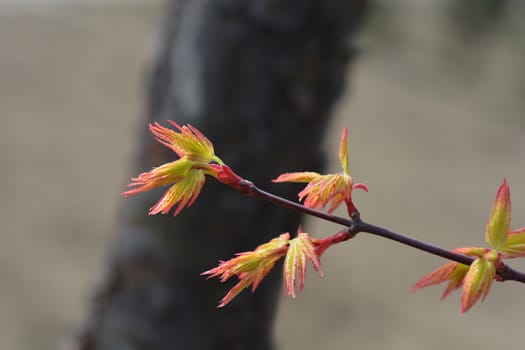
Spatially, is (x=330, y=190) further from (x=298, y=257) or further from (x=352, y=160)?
(x=352, y=160)

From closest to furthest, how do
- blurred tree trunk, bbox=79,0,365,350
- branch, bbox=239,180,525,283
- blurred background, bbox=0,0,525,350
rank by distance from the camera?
branch, bbox=239,180,525,283
blurred tree trunk, bbox=79,0,365,350
blurred background, bbox=0,0,525,350

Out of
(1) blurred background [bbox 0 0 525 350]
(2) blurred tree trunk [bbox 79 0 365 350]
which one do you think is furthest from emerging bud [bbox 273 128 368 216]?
(1) blurred background [bbox 0 0 525 350]

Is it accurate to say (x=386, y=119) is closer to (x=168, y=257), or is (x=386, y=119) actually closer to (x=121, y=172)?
(x=121, y=172)

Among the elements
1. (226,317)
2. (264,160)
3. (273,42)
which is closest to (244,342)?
(226,317)

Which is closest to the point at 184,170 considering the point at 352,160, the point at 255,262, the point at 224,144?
the point at 255,262

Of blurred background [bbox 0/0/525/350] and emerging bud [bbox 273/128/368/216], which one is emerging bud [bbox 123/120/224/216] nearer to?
emerging bud [bbox 273/128/368/216]

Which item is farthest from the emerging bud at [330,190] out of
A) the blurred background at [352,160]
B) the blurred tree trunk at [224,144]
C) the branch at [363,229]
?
the blurred background at [352,160]

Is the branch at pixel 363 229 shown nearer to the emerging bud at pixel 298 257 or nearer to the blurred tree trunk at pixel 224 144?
the emerging bud at pixel 298 257
